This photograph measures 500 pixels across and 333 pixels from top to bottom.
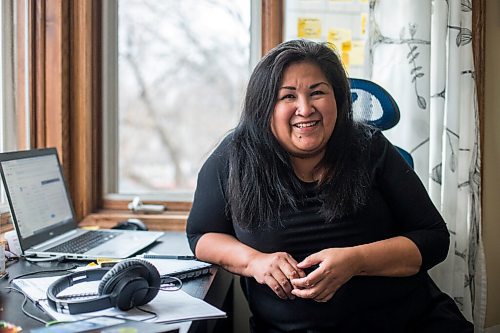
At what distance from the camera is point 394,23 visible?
188cm

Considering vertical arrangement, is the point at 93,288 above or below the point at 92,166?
below

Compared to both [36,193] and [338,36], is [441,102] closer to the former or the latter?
[338,36]

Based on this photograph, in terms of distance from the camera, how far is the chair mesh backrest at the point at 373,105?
5.59ft

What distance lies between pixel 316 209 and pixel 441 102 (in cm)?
69

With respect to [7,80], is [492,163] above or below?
below

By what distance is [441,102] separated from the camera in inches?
74.4

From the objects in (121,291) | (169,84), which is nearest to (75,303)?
(121,291)

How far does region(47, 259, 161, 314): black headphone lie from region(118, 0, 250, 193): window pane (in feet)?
3.66

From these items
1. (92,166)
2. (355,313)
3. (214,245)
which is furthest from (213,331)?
(92,166)

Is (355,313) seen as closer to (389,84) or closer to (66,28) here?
(389,84)

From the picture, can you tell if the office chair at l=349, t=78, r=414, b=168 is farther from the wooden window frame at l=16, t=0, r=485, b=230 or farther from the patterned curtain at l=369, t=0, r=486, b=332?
the wooden window frame at l=16, t=0, r=485, b=230

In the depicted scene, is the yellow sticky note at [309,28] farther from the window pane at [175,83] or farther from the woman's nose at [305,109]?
the woman's nose at [305,109]

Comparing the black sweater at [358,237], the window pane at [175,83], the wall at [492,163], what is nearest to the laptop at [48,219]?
the black sweater at [358,237]

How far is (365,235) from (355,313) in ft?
0.66
